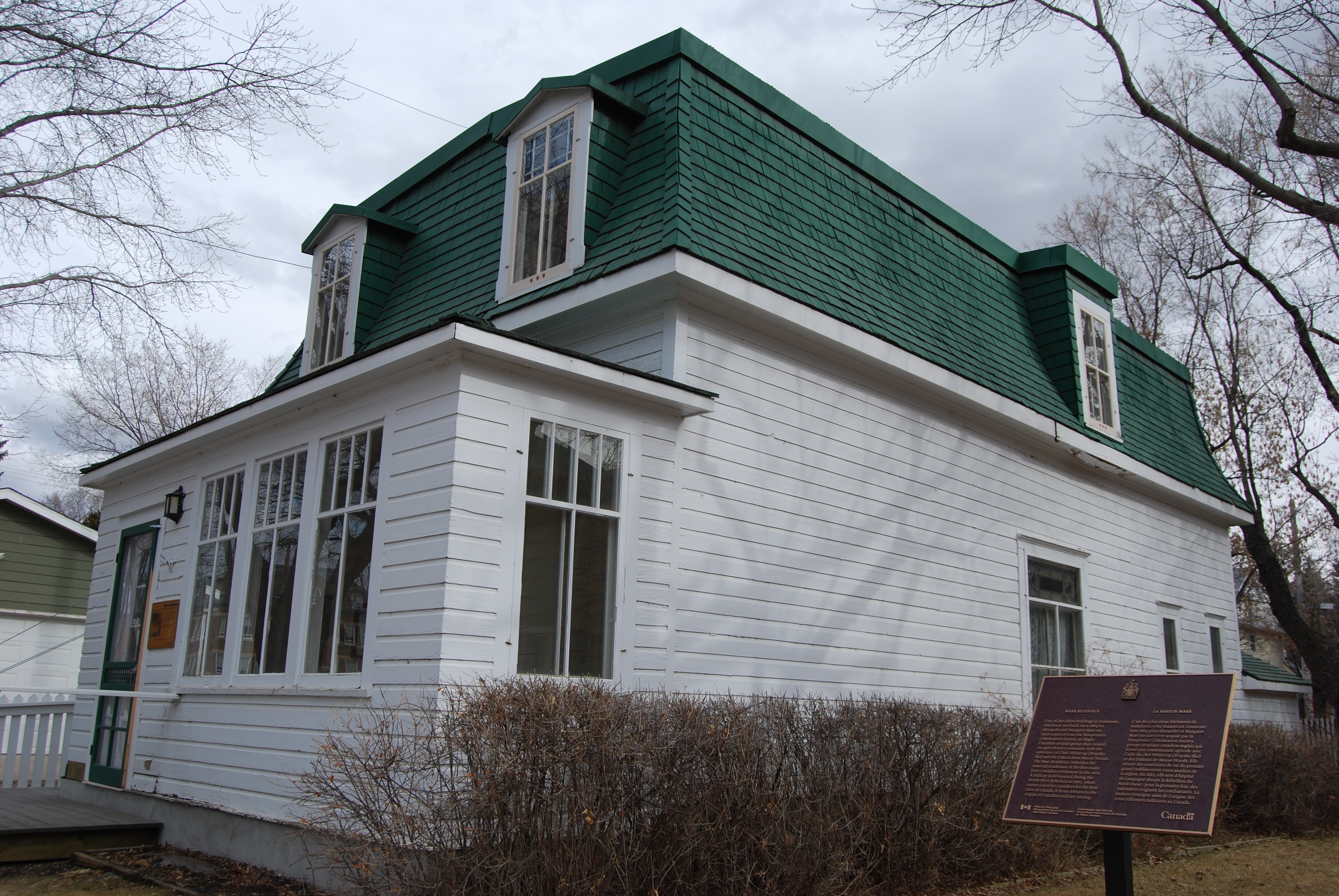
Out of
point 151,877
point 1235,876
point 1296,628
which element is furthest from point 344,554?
point 1296,628

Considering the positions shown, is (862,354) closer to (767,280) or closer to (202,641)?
(767,280)

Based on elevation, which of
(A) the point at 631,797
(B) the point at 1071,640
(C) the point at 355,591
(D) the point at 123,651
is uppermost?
(B) the point at 1071,640

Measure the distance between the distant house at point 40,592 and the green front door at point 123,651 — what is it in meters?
11.0

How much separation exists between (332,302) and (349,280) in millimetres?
418

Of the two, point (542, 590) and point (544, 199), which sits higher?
point (544, 199)

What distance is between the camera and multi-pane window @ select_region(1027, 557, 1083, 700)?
11.9m

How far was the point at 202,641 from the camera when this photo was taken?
853 cm

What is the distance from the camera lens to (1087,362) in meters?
13.3

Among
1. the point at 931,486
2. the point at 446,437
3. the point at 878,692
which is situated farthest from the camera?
the point at 931,486

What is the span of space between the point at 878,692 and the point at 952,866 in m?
2.29

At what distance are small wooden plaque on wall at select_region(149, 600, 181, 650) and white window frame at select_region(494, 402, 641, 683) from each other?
164 inches

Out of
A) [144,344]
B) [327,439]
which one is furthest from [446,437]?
[144,344]

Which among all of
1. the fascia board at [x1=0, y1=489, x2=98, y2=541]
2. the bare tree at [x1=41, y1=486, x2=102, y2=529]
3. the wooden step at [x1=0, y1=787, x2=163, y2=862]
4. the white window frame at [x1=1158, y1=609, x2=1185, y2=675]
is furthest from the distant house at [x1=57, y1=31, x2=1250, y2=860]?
the bare tree at [x1=41, y1=486, x2=102, y2=529]

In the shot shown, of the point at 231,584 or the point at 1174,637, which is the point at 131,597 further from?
the point at 1174,637
